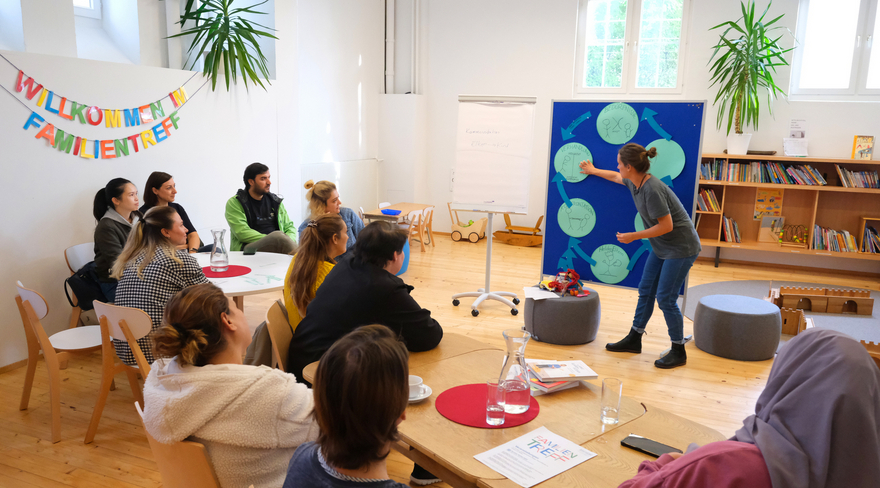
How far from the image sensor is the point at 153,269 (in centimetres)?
280

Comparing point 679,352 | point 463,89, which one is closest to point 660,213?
point 679,352

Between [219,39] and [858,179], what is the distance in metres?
6.88

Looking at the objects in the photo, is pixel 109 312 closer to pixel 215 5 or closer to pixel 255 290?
pixel 255 290

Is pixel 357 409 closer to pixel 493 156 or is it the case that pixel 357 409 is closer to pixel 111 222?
pixel 111 222

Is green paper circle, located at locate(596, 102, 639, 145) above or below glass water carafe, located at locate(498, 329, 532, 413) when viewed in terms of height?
above

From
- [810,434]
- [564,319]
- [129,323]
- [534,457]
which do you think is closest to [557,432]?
[534,457]

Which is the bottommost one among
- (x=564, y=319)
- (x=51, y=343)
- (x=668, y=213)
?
(x=564, y=319)

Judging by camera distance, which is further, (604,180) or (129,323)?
(604,180)

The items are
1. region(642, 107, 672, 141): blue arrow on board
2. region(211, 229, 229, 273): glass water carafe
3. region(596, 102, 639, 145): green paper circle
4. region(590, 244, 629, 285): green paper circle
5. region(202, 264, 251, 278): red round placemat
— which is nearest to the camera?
region(211, 229, 229, 273): glass water carafe

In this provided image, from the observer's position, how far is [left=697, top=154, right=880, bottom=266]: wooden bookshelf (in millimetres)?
6621

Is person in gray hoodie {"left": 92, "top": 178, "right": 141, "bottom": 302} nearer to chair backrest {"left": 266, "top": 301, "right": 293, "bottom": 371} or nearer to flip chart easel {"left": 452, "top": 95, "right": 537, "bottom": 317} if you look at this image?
chair backrest {"left": 266, "top": 301, "right": 293, "bottom": 371}

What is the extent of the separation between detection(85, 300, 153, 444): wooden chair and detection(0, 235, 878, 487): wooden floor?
0.19m

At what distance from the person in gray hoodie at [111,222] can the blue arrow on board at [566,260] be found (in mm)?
3198

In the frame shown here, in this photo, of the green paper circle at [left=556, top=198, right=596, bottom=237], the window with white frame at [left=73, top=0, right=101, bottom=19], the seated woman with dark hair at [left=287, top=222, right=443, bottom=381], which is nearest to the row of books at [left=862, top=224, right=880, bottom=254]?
the green paper circle at [left=556, top=198, right=596, bottom=237]
